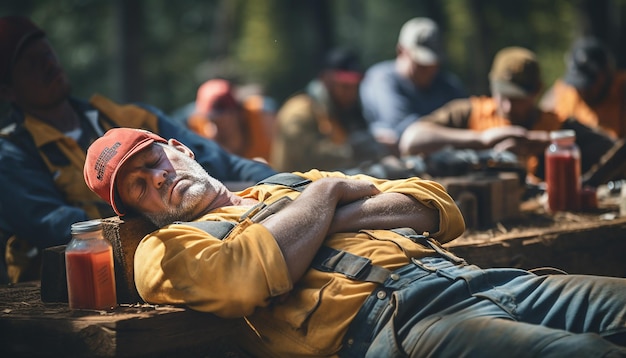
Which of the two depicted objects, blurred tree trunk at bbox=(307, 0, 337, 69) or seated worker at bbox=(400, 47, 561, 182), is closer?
seated worker at bbox=(400, 47, 561, 182)

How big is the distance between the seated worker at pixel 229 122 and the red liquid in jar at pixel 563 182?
11.1 feet

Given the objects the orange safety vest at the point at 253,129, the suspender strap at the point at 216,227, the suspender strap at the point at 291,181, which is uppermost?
the suspender strap at the point at 291,181

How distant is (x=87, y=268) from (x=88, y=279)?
48 millimetres

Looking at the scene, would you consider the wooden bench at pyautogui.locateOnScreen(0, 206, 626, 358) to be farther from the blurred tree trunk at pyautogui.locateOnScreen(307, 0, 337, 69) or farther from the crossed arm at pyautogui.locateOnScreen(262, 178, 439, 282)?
the blurred tree trunk at pyautogui.locateOnScreen(307, 0, 337, 69)

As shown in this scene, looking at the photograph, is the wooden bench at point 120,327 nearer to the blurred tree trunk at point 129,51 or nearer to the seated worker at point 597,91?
the seated worker at point 597,91

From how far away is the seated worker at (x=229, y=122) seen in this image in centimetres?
884

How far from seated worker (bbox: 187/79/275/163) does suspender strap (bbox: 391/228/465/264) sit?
4.93 meters

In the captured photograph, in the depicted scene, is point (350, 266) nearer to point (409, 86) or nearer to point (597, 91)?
point (409, 86)

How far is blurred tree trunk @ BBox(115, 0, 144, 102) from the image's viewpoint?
13336 mm

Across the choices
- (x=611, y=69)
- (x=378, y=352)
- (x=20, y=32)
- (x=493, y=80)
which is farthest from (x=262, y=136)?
(x=378, y=352)

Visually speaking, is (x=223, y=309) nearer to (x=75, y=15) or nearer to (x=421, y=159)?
(x=421, y=159)

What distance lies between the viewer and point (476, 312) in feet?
10.4

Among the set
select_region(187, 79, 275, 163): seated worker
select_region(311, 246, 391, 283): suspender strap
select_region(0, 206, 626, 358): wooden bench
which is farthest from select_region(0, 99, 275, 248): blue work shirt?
select_region(187, 79, 275, 163): seated worker

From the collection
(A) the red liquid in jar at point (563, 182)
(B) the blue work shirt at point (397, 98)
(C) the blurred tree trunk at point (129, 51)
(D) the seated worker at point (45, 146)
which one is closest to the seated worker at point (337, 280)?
(D) the seated worker at point (45, 146)
